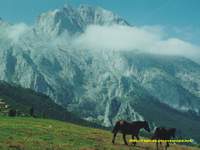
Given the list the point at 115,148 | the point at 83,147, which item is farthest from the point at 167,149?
the point at 83,147

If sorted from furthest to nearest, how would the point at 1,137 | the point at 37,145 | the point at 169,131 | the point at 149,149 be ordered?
the point at 169,131 → the point at 149,149 → the point at 1,137 → the point at 37,145

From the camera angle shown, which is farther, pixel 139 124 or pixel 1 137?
pixel 139 124

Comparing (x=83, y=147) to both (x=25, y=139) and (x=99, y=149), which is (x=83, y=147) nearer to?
(x=99, y=149)

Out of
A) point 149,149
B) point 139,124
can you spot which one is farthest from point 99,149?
point 139,124

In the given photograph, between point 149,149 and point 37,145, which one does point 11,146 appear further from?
point 149,149

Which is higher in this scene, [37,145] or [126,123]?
[126,123]

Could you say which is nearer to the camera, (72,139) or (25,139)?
(25,139)

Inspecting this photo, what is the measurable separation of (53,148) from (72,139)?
1007 cm

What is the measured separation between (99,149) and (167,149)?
13.2 metres

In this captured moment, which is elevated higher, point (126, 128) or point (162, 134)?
point (126, 128)

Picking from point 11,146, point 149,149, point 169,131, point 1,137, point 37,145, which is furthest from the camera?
point 169,131

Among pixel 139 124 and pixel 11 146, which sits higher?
pixel 139 124

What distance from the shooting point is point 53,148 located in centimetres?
4188

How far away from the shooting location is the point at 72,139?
51.8 metres
